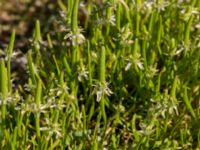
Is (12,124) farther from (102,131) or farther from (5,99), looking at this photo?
(102,131)

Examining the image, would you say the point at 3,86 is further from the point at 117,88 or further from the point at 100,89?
the point at 117,88

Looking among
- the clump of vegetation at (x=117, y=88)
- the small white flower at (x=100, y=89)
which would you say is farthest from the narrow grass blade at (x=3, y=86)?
the small white flower at (x=100, y=89)

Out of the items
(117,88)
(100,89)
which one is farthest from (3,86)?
(117,88)

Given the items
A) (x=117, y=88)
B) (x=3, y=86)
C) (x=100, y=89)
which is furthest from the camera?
(x=117, y=88)

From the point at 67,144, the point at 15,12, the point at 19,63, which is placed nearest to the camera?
the point at 67,144

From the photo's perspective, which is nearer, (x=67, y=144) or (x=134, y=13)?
(x=67, y=144)

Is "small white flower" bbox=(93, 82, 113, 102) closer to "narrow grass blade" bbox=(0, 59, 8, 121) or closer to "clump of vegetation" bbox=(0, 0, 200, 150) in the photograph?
"clump of vegetation" bbox=(0, 0, 200, 150)

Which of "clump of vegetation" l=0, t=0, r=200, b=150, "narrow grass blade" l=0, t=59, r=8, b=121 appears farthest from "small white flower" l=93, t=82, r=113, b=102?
"narrow grass blade" l=0, t=59, r=8, b=121

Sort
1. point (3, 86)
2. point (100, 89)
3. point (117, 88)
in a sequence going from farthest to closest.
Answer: point (117, 88), point (100, 89), point (3, 86)

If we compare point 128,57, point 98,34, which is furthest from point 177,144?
point 98,34
